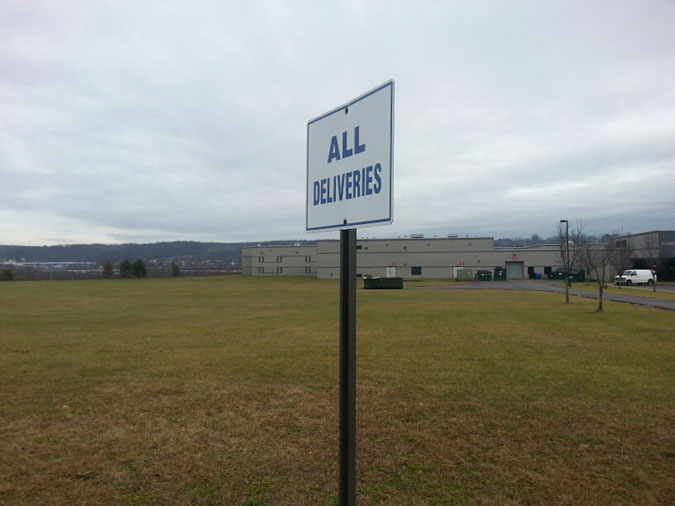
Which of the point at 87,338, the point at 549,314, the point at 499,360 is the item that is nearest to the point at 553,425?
the point at 499,360

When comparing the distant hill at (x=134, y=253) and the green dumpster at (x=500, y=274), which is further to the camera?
the distant hill at (x=134, y=253)

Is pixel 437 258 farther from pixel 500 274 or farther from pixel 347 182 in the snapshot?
pixel 347 182

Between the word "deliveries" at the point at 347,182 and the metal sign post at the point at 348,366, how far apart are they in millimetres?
249

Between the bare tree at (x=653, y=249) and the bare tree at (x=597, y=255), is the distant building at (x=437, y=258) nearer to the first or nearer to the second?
the bare tree at (x=597, y=255)

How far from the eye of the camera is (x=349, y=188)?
3.06 m

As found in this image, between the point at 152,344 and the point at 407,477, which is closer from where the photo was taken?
the point at 407,477

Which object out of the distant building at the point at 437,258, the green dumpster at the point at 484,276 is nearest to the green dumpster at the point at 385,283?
the green dumpster at the point at 484,276

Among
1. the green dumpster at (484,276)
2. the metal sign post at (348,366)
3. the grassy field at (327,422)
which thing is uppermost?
the metal sign post at (348,366)

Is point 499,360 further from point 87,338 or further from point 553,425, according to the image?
point 87,338

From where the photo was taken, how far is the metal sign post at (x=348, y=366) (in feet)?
10.1

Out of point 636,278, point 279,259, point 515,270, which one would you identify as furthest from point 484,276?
point 279,259

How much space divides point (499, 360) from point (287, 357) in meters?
4.73

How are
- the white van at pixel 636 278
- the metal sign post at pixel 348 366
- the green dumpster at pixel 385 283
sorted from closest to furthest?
1. the metal sign post at pixel 348 366
2. the green dumpster at pixel 385 283
3. the white van at pixel 636 278

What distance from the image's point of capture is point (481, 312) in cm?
2253
